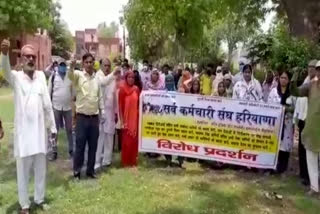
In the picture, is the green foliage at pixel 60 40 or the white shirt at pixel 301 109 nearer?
the white shirt at pixel 301 109

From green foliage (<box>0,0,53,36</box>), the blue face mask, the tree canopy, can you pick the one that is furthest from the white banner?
green foliage (<box>0,0,53,36</box>)

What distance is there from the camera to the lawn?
6551mm

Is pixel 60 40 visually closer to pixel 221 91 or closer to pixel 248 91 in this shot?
pixel 221 91

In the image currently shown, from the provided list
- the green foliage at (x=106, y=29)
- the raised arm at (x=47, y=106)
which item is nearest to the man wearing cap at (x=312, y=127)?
the raised arm at (x=47, y=106)

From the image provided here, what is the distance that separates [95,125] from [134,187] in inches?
41.4

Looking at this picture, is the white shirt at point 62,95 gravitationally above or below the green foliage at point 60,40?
below

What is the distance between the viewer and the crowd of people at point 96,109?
601 centimetres

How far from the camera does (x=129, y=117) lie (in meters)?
8.70

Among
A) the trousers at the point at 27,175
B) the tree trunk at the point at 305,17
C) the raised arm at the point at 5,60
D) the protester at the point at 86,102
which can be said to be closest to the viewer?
the raised arm at the point at 5,60

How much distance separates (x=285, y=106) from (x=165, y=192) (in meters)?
2.44

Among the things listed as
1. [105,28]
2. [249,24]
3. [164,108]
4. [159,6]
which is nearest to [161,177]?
[164,108]

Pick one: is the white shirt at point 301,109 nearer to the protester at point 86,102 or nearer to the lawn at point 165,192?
the lawn at point 165,192

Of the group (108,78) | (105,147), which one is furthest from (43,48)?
(108,78)

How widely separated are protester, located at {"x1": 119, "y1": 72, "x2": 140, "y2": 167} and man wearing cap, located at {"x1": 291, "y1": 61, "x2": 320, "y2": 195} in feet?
8.77
